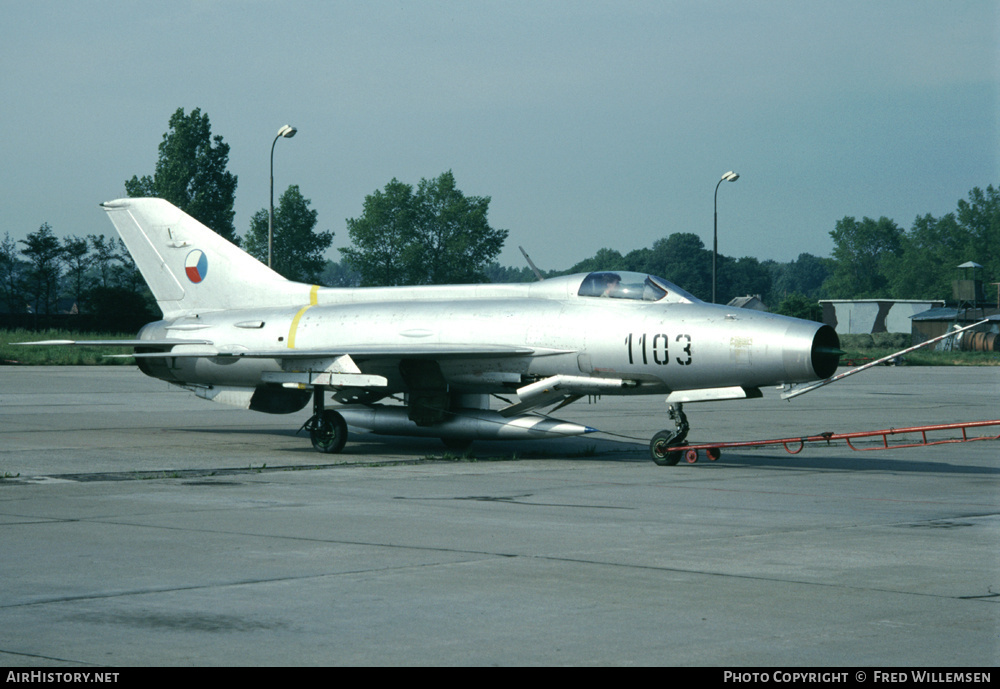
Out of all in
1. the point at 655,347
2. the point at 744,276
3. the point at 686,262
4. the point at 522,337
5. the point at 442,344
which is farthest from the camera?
the point at 744,276

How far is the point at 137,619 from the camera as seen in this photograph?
6.25 metres

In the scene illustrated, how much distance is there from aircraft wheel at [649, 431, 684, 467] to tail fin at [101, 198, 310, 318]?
6.69 m

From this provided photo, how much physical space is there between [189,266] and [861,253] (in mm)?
154581

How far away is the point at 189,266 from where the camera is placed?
64.5 feet

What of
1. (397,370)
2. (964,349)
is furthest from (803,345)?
(964,349)

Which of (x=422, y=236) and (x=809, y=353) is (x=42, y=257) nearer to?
(x=422, y=236)

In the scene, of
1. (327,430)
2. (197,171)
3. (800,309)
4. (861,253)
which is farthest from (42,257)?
(861,253)

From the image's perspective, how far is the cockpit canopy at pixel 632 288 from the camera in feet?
50.4

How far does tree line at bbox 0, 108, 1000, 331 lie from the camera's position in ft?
290

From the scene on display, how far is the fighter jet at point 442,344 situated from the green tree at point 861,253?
14983 centimetres

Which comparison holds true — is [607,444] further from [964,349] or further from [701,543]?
[964,349]

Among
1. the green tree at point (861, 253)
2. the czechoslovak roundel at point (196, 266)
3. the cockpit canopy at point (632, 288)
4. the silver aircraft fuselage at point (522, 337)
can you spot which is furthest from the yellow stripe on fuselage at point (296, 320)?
the green tree at point (861, 253)

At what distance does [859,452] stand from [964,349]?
6396 cm

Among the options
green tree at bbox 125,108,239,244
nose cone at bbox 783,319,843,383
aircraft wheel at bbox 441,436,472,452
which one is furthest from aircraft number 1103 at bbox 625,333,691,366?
green tree at bbox 125,108,239,244
